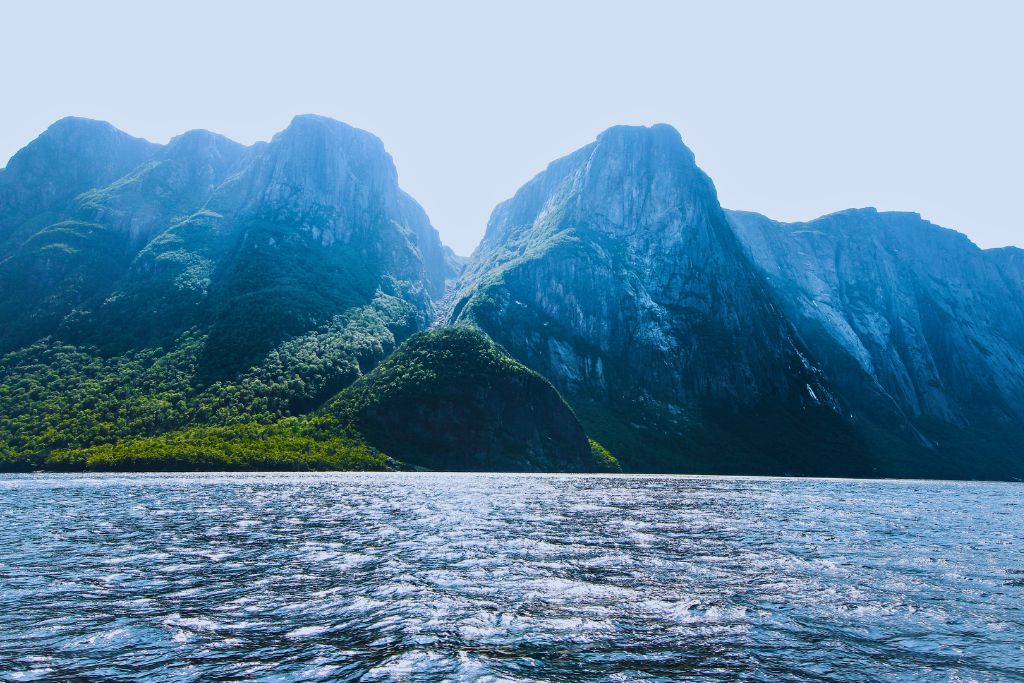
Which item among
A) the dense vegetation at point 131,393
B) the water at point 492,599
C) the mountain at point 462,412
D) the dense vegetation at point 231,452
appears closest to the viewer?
the water at point 492,599

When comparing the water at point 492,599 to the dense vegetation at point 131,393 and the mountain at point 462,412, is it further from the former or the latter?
the dense vegetation at point 131,393

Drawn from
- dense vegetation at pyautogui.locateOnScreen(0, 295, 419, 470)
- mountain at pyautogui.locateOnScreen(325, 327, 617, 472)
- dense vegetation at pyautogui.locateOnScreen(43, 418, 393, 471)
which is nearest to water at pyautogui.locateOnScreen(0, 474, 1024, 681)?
dense vegetation at pyautogui.locateOnScreen(43, 418, 393, 471)

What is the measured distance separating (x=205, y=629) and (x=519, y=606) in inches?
444

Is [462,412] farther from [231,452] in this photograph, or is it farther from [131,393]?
[131,393]

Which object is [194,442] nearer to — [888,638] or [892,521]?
[892,521]

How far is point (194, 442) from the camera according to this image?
428 feet

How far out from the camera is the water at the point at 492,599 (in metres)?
17.3

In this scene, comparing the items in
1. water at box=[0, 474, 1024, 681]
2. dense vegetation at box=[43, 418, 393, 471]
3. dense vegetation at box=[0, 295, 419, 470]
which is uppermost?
dense vegetation at box=[0, 295, 419, 470]

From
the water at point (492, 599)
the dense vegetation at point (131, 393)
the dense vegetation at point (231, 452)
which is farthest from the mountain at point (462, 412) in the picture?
the water at point (492, 599)

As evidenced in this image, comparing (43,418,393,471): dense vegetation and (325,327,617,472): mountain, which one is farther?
(325,327,617,472): mountain

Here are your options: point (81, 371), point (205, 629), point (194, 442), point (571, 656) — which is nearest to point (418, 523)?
point (205, 629)

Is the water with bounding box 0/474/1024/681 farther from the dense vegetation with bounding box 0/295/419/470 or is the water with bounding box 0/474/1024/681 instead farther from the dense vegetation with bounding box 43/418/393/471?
the dense vegetation with bounding box 0/295/419/470

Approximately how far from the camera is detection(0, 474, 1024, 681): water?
17.3 m

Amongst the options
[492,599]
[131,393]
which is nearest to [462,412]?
[131,393]
